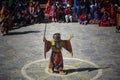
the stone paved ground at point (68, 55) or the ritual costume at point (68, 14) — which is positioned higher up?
the ritual costume at point (68, 14)

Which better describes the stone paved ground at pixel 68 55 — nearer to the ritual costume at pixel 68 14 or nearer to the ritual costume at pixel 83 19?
the ritual costume at pixel 83 19

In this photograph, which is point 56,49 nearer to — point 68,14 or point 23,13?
point 68,14

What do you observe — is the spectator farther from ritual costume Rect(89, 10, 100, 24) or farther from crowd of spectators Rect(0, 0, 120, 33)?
ritual costume Rect(89, 10, 100, 24)

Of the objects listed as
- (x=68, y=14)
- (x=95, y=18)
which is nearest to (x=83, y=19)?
(x=95, y=18)

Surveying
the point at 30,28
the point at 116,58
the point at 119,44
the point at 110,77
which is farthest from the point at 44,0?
the point at 110,77

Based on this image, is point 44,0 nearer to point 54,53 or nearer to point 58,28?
point 58,28

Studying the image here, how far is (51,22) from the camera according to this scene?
20.7 m

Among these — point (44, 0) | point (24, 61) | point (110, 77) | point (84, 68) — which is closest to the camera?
point (110, 77)

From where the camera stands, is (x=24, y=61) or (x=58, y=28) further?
(x=58, y=28)

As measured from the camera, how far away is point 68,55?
13750 millimetres

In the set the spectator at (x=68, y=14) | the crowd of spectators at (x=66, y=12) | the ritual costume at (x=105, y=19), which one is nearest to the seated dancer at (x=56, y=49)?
the crowd of spectators at (x=66, y=12)

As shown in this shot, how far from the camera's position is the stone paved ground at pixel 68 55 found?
37.1ft

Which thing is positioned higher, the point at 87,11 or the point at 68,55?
the point at 87,11

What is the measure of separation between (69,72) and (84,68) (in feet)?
2.82
